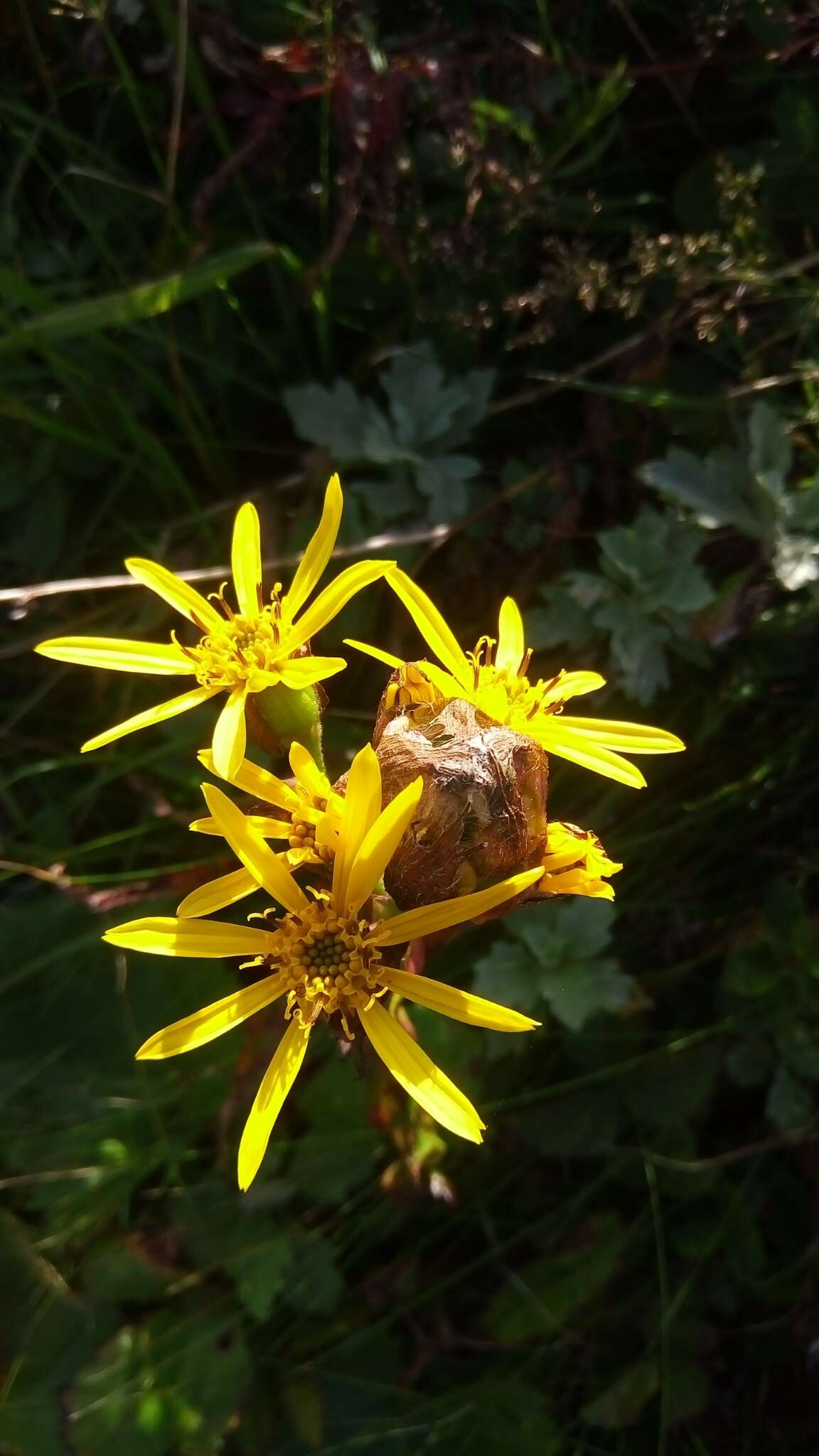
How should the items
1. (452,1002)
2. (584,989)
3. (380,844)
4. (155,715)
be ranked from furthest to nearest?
1. (584,989)
2. (155,715)
3. (452,1002)
4. (380,844)

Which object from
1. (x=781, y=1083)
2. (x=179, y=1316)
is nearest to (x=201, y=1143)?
(x=179, y=1316)

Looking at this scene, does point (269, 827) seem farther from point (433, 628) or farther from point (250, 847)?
point (433, 628)

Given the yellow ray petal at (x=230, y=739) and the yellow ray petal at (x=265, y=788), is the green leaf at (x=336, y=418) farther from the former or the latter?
the yellow ray petal at (x=265, y=788)

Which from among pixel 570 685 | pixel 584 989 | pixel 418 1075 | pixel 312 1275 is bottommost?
pixel 312 1275

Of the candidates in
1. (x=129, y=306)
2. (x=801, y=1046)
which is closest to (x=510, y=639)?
(x=129, y=306)

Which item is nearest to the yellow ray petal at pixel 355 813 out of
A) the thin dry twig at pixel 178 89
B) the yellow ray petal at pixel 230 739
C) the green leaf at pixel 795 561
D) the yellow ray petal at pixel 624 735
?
the yellow ray petal at pixel 230 739

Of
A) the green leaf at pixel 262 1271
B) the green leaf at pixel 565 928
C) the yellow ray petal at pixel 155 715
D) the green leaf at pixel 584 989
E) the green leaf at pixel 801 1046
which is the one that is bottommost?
the green leaf at pixel 262 1271

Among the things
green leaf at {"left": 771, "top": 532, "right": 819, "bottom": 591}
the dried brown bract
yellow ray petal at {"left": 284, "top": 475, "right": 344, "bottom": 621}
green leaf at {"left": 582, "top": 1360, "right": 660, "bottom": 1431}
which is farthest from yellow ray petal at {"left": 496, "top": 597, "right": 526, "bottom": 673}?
green leaf at {"left": 582, "top": 1360, "right": 660, "bottom": 1431}

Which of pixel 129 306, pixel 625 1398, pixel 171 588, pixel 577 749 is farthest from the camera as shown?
pixel 625 1398
